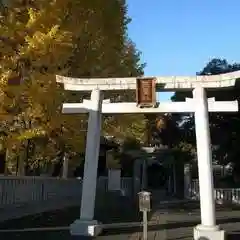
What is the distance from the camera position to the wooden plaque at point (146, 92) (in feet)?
43.9

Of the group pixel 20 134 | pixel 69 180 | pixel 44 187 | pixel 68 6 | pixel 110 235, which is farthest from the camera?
pixel 69 180

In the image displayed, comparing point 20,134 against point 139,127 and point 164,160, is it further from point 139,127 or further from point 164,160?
point 164,160

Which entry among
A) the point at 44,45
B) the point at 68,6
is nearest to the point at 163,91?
the point at 44,45

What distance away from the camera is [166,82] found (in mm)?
13523

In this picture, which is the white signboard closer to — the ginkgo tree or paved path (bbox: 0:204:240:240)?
the ginkgo tree

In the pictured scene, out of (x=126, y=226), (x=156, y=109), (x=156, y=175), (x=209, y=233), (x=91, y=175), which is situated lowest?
(x=209, y=233)

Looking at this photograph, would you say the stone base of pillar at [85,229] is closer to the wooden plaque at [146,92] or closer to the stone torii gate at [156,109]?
the stone torii gate at [156,109]

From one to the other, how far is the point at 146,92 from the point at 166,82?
1.97 feet

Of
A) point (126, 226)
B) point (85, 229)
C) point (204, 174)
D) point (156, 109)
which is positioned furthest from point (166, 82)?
point (85, 229)

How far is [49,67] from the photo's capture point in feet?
52.1

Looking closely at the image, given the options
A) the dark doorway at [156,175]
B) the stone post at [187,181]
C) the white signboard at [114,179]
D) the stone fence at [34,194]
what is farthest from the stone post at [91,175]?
the dark doorway at [156,175]

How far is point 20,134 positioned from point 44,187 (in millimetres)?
5189

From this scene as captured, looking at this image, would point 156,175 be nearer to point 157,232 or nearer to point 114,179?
point 114,179

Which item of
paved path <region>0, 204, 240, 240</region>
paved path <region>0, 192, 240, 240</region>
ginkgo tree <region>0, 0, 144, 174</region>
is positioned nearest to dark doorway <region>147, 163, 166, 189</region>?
paved path <region>0, 192, 240, 240</region>
